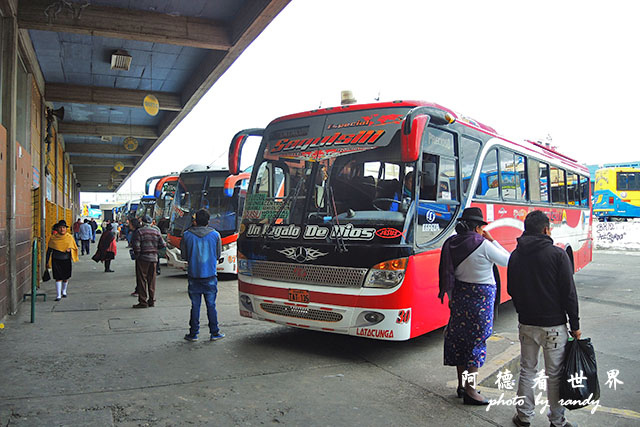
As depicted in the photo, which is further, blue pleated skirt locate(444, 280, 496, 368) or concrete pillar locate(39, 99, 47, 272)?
concrete pillar locate(39, 99, 47, 272)

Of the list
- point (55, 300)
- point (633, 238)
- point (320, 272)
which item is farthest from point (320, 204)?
point (633, 238)

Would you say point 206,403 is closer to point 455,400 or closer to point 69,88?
point 455,400

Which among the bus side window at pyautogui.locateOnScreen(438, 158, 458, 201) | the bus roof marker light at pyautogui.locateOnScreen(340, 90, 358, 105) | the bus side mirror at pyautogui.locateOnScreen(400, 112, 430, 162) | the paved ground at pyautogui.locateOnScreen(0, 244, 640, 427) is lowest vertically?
the paved ground at pyautogui.locateOnScreen(0, 244, 640, 427)

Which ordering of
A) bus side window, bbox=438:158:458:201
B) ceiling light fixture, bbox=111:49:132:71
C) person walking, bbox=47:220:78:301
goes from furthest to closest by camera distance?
ceiling light fixture, bbox=111:49:132:71, person walking, bbox=47:220:78:301, bus side window, bbox=438:158:458:201

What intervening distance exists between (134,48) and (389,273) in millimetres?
10002

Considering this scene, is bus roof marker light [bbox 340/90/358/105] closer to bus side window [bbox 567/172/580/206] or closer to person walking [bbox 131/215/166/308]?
person walking [bbox 131/215/166/308]

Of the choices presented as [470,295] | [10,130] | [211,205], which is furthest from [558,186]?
[10,130]

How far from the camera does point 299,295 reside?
6.47 metres

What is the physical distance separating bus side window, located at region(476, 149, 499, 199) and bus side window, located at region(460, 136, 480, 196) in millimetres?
290

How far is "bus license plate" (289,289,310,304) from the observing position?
6.41m

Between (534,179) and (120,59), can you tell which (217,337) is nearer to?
(534,179)

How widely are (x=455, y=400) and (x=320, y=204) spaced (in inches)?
109

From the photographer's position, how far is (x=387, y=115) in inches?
255

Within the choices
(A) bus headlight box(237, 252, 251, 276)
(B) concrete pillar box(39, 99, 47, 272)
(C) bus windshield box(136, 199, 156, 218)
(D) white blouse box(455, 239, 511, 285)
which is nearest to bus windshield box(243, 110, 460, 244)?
(A) bus headlight box(237, 252, 251, 276)
